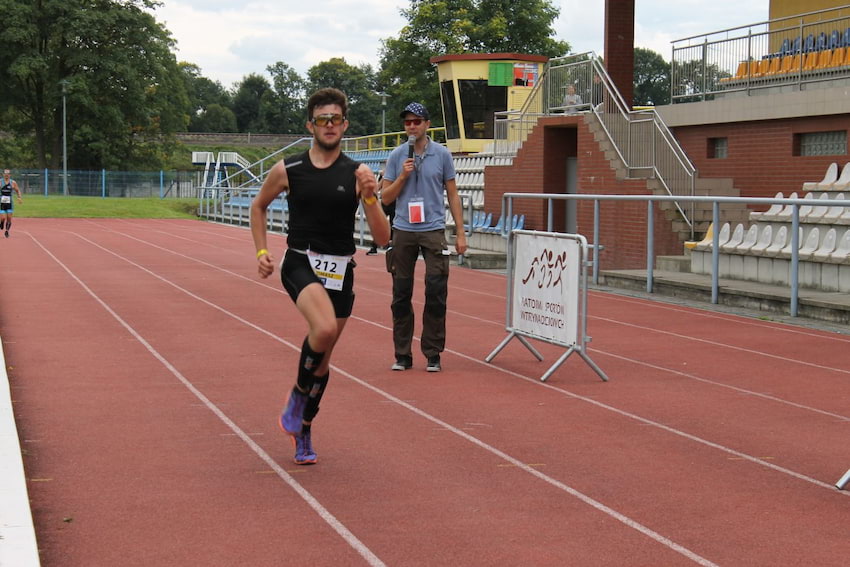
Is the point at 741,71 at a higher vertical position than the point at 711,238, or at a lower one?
higher

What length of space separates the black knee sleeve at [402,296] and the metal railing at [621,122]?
9328 millimetres

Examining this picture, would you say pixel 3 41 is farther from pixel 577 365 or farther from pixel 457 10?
pixel 577 365

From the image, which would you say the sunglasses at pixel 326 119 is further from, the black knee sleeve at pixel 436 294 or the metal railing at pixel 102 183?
the metal railing at pixel 102 183

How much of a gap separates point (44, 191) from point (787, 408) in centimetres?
6569

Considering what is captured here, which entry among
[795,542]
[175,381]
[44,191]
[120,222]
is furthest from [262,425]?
[44,191]

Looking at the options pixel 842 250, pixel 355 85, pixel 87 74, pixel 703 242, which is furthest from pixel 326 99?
pixel 355 85

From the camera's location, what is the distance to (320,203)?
21.4 feet

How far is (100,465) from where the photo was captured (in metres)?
6.48

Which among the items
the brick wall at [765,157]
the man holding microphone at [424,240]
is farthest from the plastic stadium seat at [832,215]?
the man holding microphone at [424,240]

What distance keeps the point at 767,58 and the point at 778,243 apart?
7.92 m

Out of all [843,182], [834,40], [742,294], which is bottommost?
[742,294]

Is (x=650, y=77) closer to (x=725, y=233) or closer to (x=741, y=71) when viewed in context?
(x=741, y=71)

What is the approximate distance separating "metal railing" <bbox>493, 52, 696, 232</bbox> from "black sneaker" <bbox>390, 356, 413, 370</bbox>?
9.43m

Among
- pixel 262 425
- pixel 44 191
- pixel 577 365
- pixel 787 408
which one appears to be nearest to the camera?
pixel 262 425
